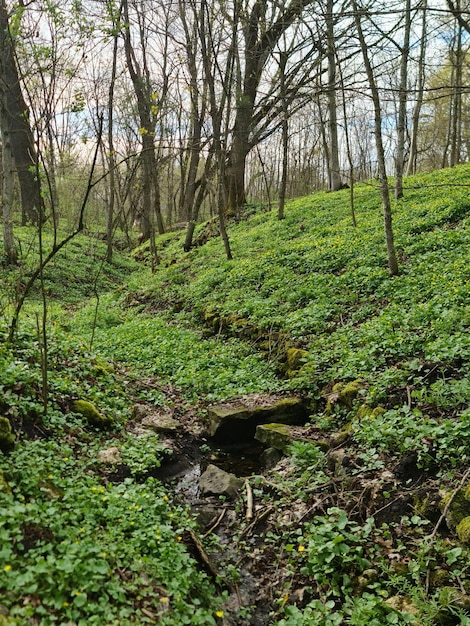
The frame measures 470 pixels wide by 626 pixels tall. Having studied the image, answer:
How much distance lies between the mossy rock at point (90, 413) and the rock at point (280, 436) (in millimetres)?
2093

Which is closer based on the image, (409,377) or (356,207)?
(409,377)

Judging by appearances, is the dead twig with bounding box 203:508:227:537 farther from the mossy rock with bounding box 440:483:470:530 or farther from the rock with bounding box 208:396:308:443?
the mossy rock with bounding box 440:483:470:530

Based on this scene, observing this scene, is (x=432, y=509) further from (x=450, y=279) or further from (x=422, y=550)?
(x=450, y=279)

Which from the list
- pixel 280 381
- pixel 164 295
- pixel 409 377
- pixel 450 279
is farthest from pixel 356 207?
pixel 409 377

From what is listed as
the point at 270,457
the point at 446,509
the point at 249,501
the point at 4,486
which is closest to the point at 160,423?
the point at 270,457

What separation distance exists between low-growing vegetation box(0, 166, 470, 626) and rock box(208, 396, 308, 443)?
263 mm

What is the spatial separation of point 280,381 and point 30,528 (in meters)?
4.86

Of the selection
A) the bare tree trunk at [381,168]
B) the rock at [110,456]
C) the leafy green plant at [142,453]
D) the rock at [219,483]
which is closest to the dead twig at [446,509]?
the rock at [219,483]

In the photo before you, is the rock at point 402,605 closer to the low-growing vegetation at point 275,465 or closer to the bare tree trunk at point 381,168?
the low-growing vegetation at point 275,465

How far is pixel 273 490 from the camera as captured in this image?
16.1ft

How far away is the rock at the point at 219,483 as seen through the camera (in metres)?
5.02

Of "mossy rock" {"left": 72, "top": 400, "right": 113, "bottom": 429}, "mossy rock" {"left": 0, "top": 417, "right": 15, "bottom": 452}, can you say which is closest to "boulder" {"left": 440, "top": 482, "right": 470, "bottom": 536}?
"mossy rock" {"left": 0, "top": 417, "right": 15, "bottom": 452}

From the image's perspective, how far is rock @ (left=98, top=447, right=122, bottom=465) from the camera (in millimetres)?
4922

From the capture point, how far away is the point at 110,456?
503cm
